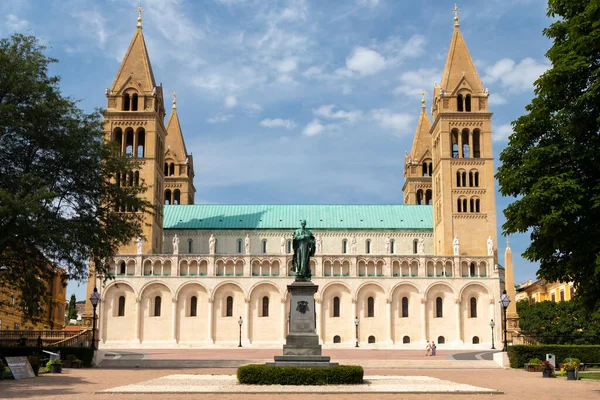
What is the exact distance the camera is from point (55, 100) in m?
36.7

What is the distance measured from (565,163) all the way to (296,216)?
6129cm

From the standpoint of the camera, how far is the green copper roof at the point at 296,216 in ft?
279

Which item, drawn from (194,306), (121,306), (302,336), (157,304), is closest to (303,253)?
(302,336)

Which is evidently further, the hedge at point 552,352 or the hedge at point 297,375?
the hedge at point 552,352

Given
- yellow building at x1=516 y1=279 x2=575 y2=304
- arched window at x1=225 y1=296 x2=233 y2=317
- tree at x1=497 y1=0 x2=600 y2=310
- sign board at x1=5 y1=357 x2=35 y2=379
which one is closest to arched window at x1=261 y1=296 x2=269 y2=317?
arched window at x1=225 y1=296 x2=233 y2=317

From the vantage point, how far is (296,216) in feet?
285

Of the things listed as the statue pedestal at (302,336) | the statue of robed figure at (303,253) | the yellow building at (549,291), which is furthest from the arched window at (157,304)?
the statue pedestal at (302,336)

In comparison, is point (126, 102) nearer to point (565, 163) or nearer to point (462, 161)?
point (462, 161)

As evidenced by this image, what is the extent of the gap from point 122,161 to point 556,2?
24036 mm

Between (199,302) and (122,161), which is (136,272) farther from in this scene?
(122,161)

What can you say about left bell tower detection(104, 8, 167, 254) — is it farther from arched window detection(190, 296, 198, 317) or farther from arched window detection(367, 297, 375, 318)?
arched window detection(367, 297, 375, 318)

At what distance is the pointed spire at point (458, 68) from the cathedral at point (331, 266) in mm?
143

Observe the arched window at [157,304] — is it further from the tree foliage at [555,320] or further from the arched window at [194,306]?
the tree foliage at [555,320]

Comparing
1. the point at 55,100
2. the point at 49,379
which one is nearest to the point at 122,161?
the point at 55,100
